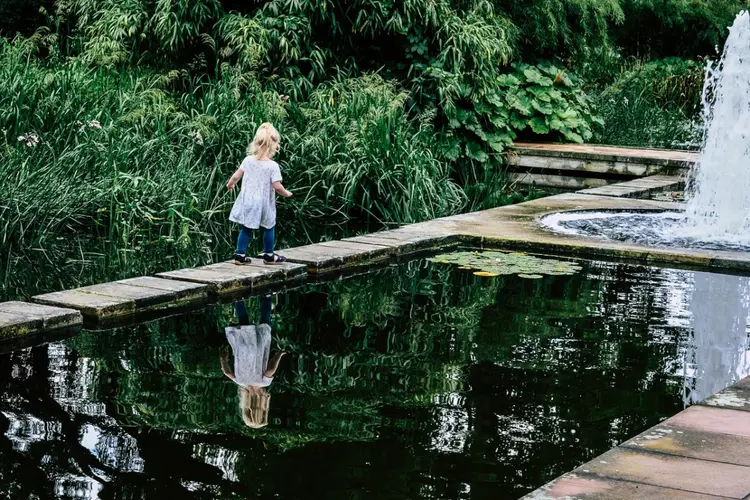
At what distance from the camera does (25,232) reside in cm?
782

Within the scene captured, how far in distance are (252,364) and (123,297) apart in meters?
1.26

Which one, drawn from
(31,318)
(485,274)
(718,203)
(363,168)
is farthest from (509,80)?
(31,318)

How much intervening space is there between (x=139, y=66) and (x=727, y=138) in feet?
20.9

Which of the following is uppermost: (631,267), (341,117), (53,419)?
(341,117)

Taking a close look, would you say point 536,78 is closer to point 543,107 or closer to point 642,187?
point 543,107

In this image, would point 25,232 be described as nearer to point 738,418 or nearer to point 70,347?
point 70,347

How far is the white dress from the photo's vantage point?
7.18 m

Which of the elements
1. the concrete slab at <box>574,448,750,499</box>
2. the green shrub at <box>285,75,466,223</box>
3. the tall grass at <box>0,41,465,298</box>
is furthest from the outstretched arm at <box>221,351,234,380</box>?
the green shrub at <box>285,75,466,223</box>

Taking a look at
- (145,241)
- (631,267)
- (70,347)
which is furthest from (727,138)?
(70,347)

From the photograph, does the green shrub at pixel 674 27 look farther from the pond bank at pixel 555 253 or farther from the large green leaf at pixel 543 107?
the pond bank at pixel 555 253

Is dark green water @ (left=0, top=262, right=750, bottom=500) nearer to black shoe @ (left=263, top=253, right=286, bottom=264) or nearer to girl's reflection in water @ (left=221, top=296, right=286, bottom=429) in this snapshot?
girl's reflection in water @ (left=221, top=296, right=286, bottom=429)

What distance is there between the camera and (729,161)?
9.90 m

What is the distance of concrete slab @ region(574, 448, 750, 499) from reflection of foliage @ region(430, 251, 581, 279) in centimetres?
367

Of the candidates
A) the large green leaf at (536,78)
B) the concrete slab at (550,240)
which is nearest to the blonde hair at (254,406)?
the concrete slab at (550,240)
